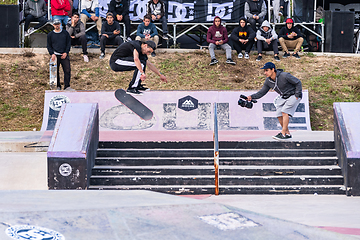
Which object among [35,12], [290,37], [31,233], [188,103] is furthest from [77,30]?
[31,233]

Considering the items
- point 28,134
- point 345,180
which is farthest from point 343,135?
point 28,134

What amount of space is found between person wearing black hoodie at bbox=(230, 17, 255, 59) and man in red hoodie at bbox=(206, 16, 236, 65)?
343mm

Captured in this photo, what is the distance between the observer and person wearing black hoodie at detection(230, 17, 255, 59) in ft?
49.3

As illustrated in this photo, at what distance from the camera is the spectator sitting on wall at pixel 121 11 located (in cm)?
1542

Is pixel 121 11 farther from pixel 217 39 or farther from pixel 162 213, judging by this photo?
pixel 162 213

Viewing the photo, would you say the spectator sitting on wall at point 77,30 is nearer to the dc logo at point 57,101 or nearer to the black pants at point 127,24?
the black pants at point 127,24

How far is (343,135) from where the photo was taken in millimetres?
7320

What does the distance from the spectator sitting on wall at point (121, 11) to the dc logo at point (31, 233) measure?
486 inches

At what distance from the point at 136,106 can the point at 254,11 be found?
7.16 m

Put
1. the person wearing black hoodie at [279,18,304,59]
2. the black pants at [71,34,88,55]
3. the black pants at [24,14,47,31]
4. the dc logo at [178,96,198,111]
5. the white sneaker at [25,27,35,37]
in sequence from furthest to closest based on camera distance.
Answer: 1. the white sneaker at [25,27,35,37]
2. the black pants at [24,14,47,31]
3. the person wearing black hoodie at [279,18,304,59]
4. the black pants at [71,34,88,55]
5. the dc logo at [178,96,198,111]

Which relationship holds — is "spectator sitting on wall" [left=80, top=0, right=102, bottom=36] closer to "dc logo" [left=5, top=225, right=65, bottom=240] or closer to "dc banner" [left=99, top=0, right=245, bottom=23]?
"dc banner" [left=99, top=0, right=245, bottom=23]

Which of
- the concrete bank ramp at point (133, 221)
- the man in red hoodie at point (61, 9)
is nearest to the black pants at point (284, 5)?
the man in red hoodie at point (61, 9)

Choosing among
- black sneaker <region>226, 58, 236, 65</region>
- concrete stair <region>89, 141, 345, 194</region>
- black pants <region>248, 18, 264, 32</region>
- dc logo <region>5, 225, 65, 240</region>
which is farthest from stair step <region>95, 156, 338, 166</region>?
black pants <region>248, 18, 264, 32</region>

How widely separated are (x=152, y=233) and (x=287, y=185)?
396 cm
